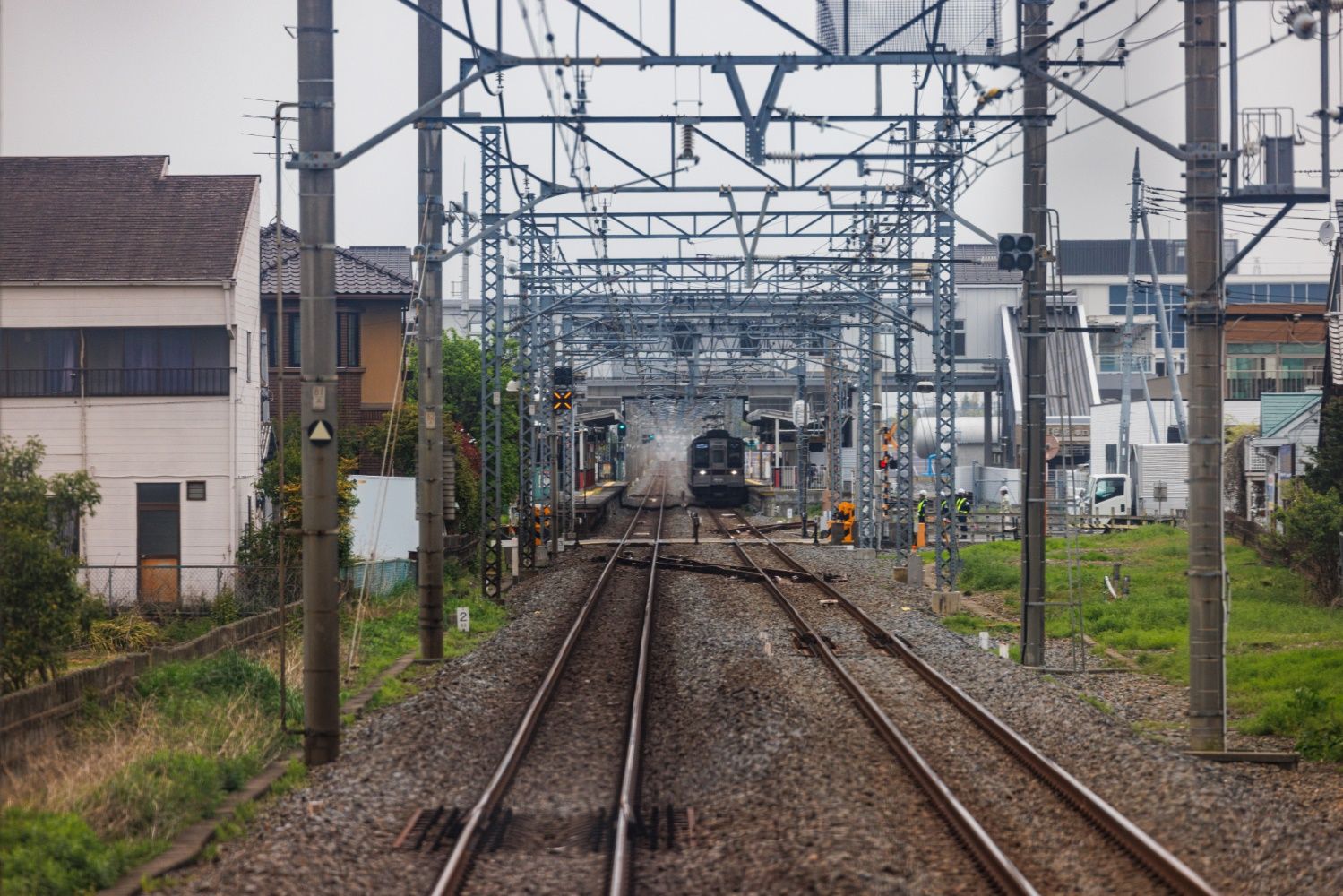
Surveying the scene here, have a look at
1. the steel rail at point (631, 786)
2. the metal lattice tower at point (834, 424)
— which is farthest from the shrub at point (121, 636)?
the metal lattice tower at point (834, 424)

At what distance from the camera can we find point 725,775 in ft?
31.1

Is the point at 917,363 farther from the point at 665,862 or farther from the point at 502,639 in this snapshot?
the point at 665,862

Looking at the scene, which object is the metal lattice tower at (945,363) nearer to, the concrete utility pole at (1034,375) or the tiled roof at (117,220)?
the concrete utility pole at (1034,375)

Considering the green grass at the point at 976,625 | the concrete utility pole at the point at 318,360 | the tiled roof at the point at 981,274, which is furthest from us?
the tiled roof at the point at 981,274

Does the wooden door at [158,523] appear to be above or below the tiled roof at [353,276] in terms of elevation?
below

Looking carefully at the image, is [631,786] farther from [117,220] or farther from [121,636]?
[117,220]

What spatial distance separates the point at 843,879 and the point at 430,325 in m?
10.3

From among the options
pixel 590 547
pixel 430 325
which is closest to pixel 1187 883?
pixel 430 325

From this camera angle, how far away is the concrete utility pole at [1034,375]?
14531 millimetres

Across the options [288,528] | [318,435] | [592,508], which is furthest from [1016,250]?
[592,508]

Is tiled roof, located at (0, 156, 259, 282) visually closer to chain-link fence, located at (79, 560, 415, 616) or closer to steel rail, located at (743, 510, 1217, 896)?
chain-link fence, located at (79, 560, 415, 616)

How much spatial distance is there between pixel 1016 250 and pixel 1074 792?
6.84 m

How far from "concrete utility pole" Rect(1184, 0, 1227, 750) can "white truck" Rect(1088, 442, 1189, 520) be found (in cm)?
3060

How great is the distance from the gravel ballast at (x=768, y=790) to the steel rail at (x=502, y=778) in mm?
125
